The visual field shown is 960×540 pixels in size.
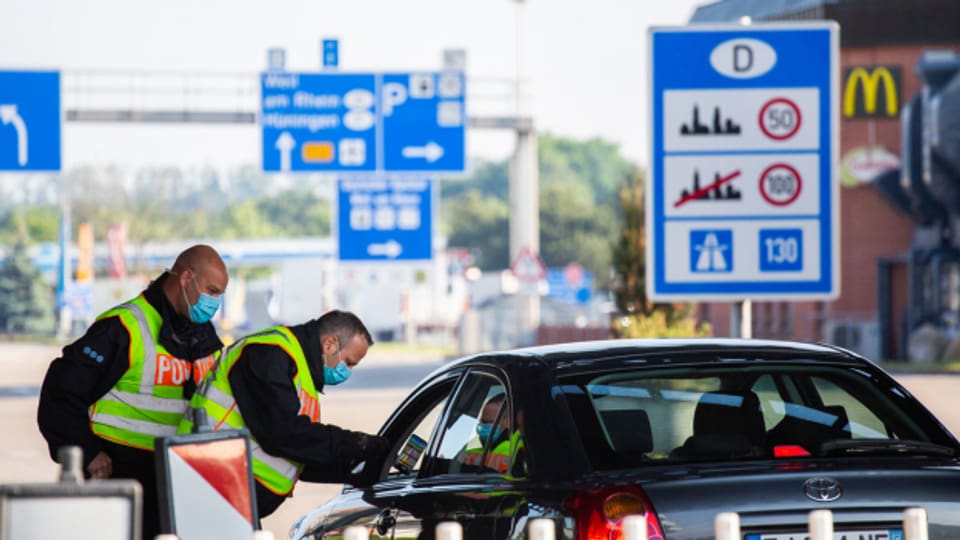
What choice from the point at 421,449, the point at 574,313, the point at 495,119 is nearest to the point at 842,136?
the point at 495,119

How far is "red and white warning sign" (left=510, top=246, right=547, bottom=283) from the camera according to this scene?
41.9m

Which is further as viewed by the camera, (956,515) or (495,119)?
(495,119)

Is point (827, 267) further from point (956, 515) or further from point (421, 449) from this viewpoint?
point (956, 515)

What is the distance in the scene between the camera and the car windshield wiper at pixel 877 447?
19.2 feet

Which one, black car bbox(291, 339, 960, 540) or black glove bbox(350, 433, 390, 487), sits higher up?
black car bbox(291, 339, 960, 540)

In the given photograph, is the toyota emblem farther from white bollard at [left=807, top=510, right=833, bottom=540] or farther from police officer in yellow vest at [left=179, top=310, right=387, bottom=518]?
police officer in yellow vest at [left=179, top=310, right=387, bottom=518]

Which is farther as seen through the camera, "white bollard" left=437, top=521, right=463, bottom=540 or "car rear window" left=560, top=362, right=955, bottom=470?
"car rear window" left=560, top=362, right=955, bottom=470

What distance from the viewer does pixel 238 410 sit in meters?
7.05

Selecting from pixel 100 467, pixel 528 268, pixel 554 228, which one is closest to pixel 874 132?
pixel 528 268

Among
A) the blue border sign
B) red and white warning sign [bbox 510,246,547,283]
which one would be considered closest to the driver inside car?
the blue border sign

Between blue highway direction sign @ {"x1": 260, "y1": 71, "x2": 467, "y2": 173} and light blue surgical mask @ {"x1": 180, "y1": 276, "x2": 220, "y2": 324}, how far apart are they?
1043 inches

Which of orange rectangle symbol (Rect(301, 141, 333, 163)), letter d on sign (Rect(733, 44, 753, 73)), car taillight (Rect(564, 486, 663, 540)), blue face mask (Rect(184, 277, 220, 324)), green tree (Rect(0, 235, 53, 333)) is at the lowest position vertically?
green tree (Rect(0, 235, 53, 333))

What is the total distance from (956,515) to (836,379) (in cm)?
90

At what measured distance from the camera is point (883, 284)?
156ft
